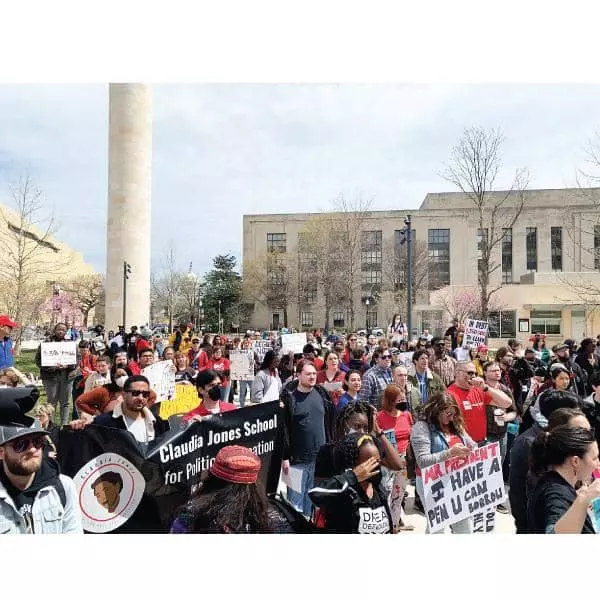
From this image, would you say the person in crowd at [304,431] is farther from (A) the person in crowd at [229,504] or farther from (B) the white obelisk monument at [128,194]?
(B) the white obelisk monument at [128,194]

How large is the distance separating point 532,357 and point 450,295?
146 ft

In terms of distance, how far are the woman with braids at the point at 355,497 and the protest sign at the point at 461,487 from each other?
1.15 metres

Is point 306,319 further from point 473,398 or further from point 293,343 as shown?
point 473,398

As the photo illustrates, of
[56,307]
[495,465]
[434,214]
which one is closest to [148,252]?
[56,307]

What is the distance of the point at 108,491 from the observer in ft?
16.0

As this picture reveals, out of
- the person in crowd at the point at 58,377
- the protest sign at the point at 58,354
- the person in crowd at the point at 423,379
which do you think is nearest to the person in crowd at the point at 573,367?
the person in crowd at the point at 423,379

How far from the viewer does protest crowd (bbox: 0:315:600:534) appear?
10.8 ft

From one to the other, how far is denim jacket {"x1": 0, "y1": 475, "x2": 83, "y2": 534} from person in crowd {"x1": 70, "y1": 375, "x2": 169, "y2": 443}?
1760mm

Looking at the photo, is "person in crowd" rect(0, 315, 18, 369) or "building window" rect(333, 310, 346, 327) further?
"building window" rect(333, 310, 346, 327)

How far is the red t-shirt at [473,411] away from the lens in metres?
6.55

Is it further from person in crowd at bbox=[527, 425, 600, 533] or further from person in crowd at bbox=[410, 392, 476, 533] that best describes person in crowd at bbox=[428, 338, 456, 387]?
person in crowd at bbox=[527, 425, 600, 533]

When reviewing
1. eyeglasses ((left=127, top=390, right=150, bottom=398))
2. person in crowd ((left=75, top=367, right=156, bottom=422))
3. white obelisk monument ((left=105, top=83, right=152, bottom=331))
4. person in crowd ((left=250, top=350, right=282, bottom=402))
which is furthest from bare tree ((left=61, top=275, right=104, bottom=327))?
eyeglasses ((left=127, top=390, right=150, bottom=398))

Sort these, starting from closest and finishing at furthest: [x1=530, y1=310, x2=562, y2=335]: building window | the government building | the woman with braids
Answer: the woman with braids < [x1=530, y1=310, x2=562, y2=335]: building window < the government building

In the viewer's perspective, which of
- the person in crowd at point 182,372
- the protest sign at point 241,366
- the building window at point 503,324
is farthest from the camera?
the building window at point 503,324
